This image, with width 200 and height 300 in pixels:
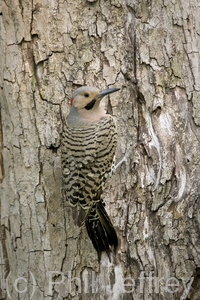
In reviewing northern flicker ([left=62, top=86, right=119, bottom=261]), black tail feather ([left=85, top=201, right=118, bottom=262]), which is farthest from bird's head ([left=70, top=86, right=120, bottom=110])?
black tail feather ([left=85, top=201, right=118, bottom=262])

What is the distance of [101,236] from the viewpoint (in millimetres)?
4426

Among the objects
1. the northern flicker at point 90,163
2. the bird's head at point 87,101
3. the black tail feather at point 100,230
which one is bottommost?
the black tail feather at point 100,230

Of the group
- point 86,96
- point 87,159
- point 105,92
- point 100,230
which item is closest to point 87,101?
point 86,96

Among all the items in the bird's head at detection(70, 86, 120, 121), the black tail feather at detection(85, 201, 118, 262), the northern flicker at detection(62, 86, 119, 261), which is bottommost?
the black tail feather at detection(85, 201, 118, 262)

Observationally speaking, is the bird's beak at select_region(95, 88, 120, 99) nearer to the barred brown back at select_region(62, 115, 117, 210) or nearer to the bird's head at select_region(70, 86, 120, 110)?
the bird's head at select_region(70, 86, 120, 110)

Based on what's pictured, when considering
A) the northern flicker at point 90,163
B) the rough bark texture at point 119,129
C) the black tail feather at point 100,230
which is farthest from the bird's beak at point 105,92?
the black tail feather at point 100,230

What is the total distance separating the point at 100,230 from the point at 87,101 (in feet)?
3.15

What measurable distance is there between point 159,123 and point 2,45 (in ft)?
4.36

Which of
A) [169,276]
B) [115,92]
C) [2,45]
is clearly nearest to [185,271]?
[169,276]

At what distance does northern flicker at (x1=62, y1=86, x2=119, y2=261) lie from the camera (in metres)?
4.42

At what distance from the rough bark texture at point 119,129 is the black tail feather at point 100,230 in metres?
0.06

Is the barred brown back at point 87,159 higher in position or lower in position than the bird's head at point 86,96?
lower

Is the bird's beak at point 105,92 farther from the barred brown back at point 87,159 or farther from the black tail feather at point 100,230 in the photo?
the black tail feather at point 100,230

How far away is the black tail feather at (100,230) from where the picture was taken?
174 inches
